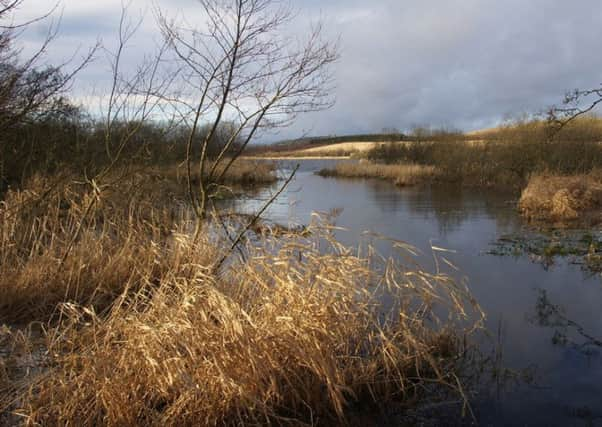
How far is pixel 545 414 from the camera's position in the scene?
12.8 ft

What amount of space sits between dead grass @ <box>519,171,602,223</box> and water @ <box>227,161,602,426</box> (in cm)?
61

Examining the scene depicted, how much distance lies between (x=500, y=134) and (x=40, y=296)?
23.4 metres

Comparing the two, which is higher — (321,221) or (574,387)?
(321,221)

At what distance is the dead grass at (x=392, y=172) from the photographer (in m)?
25.4

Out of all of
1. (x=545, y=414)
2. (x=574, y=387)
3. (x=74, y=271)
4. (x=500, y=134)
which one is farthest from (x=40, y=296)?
(x=500, y=134)

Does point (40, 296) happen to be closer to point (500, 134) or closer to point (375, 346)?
point (375, 346)

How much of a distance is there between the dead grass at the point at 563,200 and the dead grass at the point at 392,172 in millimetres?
9379

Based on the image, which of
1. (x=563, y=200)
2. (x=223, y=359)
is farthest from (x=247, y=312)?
(x=563, y=200)

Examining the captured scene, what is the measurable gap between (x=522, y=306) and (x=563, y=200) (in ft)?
28.8

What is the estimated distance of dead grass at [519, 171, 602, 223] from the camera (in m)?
13.5

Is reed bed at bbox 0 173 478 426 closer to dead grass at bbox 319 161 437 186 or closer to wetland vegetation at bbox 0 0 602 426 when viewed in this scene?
wetland vegetation at bbox 0 0 602 426

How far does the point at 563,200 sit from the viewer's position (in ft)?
45.4

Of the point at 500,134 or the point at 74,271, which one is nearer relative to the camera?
the point at 74,271

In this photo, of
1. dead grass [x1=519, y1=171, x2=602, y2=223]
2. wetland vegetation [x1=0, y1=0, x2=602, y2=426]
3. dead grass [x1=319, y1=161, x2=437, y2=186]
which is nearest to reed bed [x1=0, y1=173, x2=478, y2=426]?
wetland vegetation [x1=0, y1=0, x2=602, y2=426]
